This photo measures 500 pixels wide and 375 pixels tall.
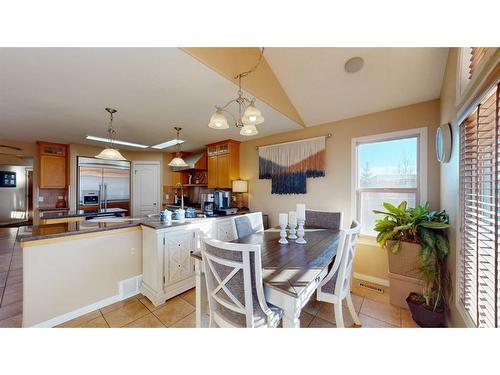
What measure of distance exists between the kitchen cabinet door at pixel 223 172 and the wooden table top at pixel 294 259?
2003mm

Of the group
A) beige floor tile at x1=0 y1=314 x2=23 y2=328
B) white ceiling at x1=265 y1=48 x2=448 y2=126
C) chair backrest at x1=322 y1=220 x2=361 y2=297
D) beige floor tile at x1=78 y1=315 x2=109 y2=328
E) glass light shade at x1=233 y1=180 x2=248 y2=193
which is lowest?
beige floor tile at x1=78 y1=315 x2=109 y2=328

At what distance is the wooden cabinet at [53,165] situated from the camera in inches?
159

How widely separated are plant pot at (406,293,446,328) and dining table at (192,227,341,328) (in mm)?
923

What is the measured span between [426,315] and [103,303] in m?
3.26

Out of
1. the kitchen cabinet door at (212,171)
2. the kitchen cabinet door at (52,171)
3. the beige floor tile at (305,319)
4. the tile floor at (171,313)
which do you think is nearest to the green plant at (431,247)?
the tile floor at (171,313)

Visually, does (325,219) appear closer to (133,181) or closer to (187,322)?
(187,322)

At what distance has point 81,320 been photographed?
185 centimetres

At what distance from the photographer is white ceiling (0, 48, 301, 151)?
153 cm

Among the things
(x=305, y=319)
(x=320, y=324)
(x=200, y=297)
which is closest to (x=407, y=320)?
(x=320, y=324)

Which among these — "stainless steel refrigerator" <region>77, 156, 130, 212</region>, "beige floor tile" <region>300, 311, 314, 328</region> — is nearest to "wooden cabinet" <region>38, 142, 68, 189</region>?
"stainless steel refrigerator" <region>77, 156, 130, 212</region>

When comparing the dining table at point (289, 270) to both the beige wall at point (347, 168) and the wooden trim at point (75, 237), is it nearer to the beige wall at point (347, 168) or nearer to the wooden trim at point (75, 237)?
the beige wall at point (347, 168)

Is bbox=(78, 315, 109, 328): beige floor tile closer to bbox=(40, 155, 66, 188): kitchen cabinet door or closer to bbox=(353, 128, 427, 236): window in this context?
bbox=(353, 128, 427, 236): window
